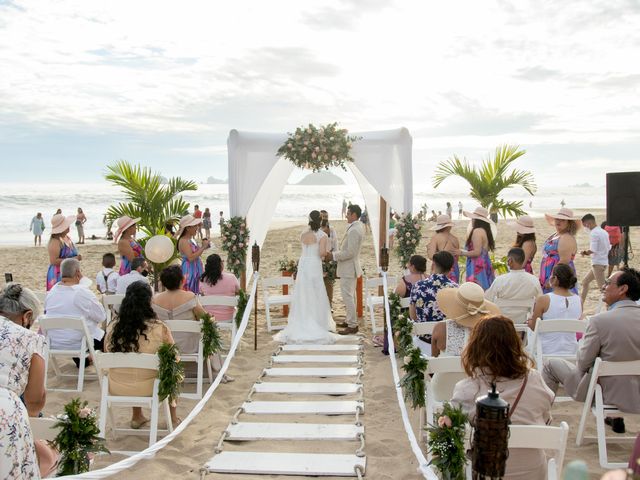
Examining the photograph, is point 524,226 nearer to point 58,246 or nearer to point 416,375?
point 416,375

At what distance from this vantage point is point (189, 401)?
596 centimetres

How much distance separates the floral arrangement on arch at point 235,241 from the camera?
30.8 feet

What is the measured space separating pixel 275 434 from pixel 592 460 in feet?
8.02

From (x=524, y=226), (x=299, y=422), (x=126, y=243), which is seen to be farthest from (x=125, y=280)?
(x=524, y=226)

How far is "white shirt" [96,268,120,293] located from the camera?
302 inches

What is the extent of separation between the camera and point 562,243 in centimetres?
719

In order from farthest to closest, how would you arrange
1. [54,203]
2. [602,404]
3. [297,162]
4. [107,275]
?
1. [54,203]
2. [297,162]
3. [107,275]
4. [602,404]

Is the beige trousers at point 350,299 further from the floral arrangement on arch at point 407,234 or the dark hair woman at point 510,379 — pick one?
the dark hair woman at point 510,379

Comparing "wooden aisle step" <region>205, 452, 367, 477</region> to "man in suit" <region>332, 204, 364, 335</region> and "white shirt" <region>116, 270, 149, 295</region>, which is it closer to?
"white shirt" <region>116, 270, 149, 295</region>

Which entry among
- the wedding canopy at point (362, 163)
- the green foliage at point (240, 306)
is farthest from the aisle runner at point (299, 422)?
the wedding canopy at point (362, 163)

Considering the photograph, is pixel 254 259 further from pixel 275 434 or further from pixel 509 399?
pixel 509 399

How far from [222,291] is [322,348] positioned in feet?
5.14

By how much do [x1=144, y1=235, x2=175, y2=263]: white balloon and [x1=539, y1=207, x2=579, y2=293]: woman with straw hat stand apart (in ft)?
17.3

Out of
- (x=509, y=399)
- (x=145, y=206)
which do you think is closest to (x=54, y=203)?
(x=145, y=206)
